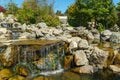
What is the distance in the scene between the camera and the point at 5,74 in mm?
13922

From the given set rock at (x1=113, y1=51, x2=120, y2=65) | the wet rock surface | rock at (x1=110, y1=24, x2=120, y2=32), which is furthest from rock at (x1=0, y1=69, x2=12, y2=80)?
rock at (x1=110, y1=24, x2=120, y2=32)

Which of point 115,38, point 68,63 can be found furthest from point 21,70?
point 115,38

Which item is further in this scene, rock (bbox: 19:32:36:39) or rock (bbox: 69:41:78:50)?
rock (bbox: 19:32:36:39)

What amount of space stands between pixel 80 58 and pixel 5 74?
16.2 feet

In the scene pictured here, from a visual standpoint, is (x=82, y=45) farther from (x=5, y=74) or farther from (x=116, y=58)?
(x=5, y=74)

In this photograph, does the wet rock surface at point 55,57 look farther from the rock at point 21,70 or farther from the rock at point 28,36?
the rock at point 28,36

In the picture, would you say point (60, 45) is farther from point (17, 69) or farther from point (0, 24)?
point (0, 24)

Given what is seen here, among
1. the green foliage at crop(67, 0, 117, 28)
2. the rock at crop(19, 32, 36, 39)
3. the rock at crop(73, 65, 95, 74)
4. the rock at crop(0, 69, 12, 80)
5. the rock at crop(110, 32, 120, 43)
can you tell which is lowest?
the rock at crop(73, 65, 95, 74)

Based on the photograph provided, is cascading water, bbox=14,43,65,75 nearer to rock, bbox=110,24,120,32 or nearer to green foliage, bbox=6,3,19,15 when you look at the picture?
rock, bbox=110,24,120,32

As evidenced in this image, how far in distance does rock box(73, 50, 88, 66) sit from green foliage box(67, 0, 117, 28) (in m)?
14.7

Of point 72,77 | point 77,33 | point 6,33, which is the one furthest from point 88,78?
point 6,33

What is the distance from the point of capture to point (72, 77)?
1451 cm

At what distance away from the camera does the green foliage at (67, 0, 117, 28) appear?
3081 centimetres

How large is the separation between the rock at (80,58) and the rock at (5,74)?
4.30 meters
